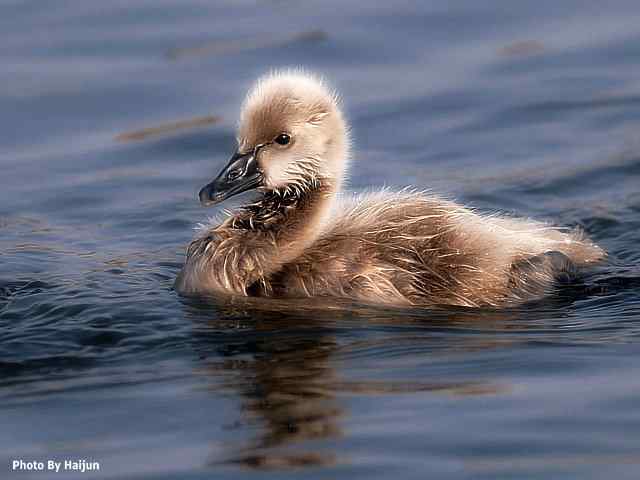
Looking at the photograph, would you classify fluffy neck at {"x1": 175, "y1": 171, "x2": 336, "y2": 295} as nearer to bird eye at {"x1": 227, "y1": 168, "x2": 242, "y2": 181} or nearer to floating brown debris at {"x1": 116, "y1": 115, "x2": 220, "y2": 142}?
bird eye at {"x1": 227, "y1": 168, "x2": 242, "y2": 181}

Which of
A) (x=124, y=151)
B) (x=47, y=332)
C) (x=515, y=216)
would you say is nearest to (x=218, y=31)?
(x=124, y=151)

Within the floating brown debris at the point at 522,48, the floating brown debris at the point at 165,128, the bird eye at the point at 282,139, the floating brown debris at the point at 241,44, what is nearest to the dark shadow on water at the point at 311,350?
the bird eye at the point at 282,139

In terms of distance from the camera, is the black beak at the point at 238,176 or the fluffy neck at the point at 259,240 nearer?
the fluffy neck at the point at 259,240

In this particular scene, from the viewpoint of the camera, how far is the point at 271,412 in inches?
215

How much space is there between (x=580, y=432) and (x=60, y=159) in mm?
5769

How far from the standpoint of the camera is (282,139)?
7.07 metres

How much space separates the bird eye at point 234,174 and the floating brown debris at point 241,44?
17.4ft

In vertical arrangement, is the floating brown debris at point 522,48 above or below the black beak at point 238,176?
above

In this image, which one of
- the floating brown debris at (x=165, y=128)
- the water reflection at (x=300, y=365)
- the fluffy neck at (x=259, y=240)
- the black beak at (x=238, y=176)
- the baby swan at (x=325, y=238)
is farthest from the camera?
the floating brown debris at (x=165, y=128)

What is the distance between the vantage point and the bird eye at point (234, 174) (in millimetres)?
7055

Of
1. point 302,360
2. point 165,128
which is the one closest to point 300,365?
point 302,360

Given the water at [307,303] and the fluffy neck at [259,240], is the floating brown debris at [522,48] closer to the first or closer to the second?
the water at [307,303]

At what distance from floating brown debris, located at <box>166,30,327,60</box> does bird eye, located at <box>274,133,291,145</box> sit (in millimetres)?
5270

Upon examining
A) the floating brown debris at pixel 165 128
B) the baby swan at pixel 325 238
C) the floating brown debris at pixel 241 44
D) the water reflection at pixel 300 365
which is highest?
the floating brown debris at pixel 241 44
